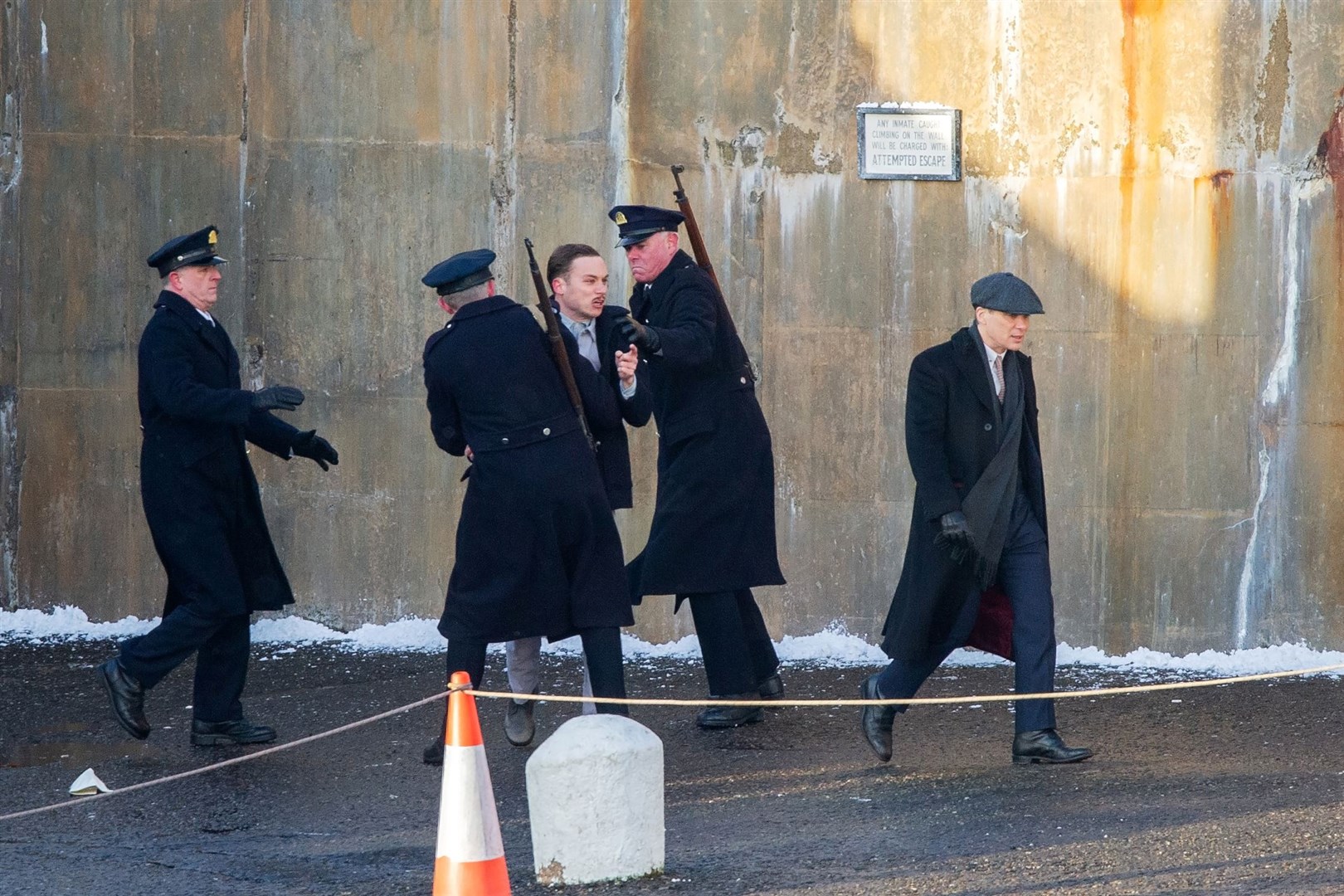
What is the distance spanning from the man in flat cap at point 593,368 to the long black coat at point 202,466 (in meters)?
0.99

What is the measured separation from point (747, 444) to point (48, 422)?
3.89 m

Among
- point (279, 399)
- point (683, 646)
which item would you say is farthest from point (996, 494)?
point (683, 646)

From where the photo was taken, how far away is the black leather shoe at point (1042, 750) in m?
6.33

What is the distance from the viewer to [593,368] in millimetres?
6574

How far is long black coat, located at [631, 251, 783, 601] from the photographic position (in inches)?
279

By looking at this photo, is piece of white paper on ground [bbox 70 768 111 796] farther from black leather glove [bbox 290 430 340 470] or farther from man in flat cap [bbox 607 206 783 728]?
man in flat cap [bbox 607 206 783 728]

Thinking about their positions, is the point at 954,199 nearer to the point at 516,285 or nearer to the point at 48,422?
the point at 516,285

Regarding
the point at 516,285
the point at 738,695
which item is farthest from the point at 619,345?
the point at 516,285

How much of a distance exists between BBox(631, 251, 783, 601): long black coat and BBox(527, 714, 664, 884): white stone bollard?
2.13 meters

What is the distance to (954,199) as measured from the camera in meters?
8.72

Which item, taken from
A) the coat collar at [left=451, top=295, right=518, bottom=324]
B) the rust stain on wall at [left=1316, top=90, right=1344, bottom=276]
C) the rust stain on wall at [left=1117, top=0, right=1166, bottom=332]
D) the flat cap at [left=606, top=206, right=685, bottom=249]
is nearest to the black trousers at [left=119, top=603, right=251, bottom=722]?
the coat collar at [left=451, top=295, right=518, bottom=324]

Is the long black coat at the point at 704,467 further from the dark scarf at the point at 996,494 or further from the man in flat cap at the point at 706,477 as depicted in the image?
the dark scarf at the point at 996,494

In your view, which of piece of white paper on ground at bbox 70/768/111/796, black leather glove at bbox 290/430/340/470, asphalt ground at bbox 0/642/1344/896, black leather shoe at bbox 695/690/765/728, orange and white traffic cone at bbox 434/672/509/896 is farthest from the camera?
black leather shoe at bbox 695/690/765/728

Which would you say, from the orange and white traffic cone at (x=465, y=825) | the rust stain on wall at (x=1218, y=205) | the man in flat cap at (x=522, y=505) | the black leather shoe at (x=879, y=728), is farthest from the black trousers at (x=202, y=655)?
the rust stain on wall at (x=1218, y=205)
